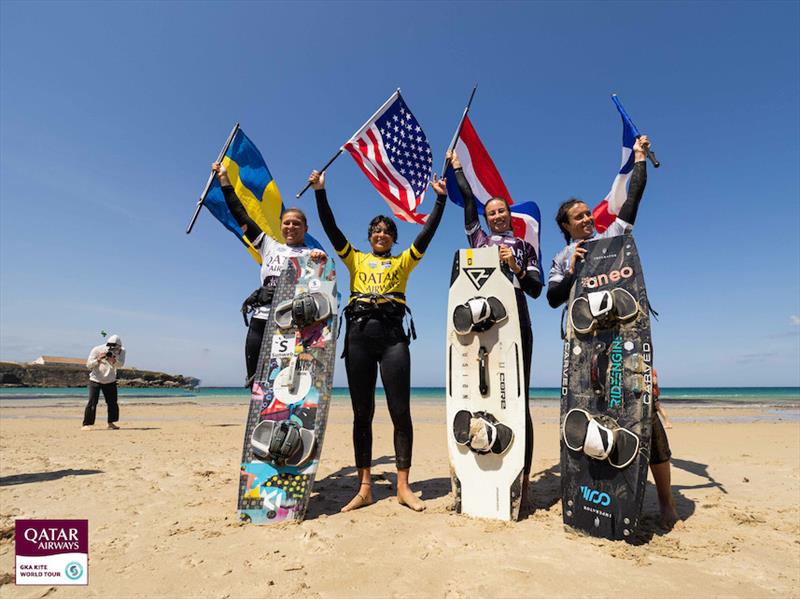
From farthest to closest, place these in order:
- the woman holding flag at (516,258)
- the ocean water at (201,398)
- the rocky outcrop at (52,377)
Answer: the rocky outcrop at (52,377) < the ocean water at (201,398) < the woman holding flag at (516,258)

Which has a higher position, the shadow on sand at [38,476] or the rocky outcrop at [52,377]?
the shadow on sand at [38,476]

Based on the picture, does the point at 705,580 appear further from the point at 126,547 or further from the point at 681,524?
the point at 126,547

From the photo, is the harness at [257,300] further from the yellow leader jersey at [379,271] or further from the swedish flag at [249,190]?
the swedish flag at [249,190]

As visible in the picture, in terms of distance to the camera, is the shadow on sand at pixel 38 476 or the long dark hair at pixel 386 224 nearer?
the long dark hair at pixel 386 224

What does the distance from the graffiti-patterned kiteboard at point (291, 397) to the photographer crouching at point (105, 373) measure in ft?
21.4

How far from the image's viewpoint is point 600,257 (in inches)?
134

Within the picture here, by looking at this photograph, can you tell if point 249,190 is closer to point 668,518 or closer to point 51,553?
point 51,553

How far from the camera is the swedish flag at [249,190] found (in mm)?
5891

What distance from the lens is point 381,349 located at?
3527 mm

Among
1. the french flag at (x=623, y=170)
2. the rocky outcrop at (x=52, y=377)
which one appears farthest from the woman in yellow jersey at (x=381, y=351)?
the rocky outcrop at (x=52, y=377)

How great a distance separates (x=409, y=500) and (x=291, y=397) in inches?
55.0

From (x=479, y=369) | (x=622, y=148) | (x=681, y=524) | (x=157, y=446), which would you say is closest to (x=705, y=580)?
(x=681, y=524)

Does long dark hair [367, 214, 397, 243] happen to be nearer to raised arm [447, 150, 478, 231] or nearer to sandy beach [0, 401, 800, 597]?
raised arm [447, 150, 478, 231]

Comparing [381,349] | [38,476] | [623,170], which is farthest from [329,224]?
[38,476]
